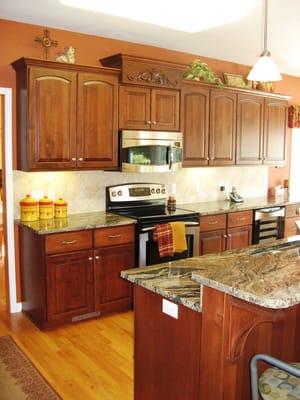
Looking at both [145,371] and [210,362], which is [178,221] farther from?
[210,362]

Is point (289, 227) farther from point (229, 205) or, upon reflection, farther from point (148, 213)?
point (148, 213)

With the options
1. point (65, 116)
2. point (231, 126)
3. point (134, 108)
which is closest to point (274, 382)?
point (65, 116)

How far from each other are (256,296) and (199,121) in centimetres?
357

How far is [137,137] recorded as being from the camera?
420 centimetres

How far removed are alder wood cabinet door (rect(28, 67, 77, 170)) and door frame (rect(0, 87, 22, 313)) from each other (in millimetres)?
225

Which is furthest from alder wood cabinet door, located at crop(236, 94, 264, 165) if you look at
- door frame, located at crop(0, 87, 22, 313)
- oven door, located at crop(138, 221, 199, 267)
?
door frame, located at crop(0, 87, 22, 313)

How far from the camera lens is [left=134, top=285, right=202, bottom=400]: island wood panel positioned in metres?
1.93

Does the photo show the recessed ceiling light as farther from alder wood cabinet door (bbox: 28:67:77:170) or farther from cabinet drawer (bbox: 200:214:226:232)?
cabinet drawer (bbox: 200:214:226:232)

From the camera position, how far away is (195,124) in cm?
477

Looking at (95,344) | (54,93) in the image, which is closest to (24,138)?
(54,93)

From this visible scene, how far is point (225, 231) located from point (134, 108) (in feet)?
5.66

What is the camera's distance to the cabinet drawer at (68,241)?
357cm

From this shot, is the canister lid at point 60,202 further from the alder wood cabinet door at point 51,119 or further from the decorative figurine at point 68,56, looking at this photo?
the decorative figurine at point 68,56

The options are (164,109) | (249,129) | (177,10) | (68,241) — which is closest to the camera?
(177,10)
